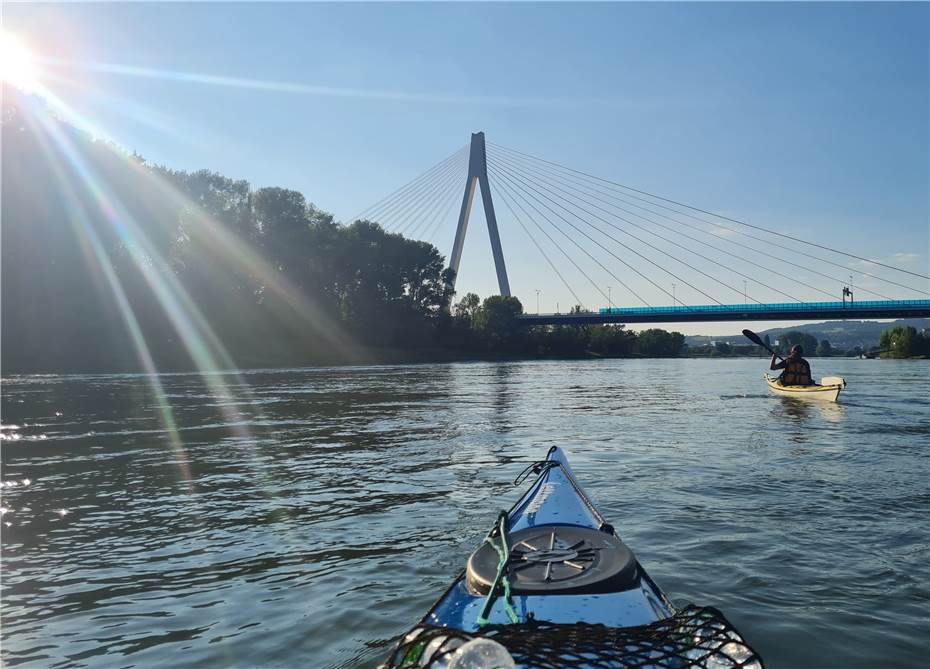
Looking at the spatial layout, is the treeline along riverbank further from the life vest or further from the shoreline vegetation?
the life vest

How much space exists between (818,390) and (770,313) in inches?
1645

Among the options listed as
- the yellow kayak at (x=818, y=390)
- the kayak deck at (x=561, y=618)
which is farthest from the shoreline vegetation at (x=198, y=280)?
the kayak deck at (x=561, y=618)

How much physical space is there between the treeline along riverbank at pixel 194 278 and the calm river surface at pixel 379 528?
84.2 ft

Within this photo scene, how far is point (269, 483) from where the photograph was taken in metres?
8.22

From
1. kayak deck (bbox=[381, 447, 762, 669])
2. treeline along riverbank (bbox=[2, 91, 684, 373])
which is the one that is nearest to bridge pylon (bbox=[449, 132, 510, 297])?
treeline along riverbank (bbox=[2, 91, 684, 373])

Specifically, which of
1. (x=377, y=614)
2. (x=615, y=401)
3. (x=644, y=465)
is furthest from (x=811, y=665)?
(x=615, y=401)

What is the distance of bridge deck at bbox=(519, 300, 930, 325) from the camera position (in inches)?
2174

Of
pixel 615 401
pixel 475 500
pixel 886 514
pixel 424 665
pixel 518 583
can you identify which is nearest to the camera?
pixel 424 665

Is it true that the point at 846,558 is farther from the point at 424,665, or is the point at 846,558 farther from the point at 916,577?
the point at 424,665

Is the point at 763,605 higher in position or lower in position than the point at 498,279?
lower

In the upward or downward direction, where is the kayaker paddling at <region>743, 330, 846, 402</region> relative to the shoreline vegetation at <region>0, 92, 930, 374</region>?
downward

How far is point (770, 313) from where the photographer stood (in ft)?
190

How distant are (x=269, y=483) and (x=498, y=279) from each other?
54.8 metres

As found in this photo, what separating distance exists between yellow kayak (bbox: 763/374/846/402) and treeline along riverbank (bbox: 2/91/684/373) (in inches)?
1298
